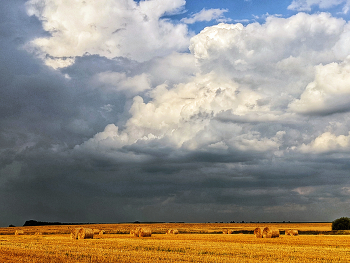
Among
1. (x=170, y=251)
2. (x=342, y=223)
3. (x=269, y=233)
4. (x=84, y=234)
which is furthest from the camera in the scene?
(x=342, y=223)

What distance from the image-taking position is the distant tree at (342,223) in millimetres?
70375

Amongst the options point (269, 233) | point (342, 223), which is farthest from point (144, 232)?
point (342, 223)

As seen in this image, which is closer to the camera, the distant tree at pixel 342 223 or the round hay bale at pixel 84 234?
the round hay bale at pixel 84 234

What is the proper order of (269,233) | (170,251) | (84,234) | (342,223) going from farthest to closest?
Result: (342,223), (269,233), (84,234), (170,251)

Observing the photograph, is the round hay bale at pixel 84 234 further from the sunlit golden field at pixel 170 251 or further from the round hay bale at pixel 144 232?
the round hay bale at pixel 144 232

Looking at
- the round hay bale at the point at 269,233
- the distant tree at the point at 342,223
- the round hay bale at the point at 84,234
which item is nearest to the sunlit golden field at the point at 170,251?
the round hay bale at the point at 84,234

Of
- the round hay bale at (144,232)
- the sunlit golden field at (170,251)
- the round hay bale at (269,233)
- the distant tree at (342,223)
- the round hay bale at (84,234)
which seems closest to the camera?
the sunlit golden field at (170,251)

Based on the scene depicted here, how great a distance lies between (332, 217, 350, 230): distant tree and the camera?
231ft

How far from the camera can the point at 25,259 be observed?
755 inches

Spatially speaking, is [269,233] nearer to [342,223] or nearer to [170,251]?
[170,251]

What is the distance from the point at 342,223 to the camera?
71625mm

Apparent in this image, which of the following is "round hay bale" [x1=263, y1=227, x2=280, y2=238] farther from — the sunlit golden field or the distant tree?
the distant tree

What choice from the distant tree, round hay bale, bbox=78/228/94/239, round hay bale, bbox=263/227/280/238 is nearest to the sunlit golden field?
round hay bale, bbox=78/228/94/239

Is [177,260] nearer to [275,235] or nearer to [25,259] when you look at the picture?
[25,259]
